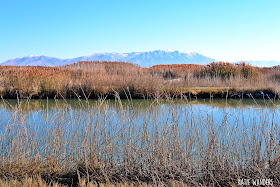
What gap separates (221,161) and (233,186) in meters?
0.44

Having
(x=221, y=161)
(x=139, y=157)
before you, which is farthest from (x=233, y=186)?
(x=139, y=157)

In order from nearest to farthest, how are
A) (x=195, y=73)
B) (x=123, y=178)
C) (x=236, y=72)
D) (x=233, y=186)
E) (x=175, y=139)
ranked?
(x=233, y=186) < (x=123, y=178) < (x=175, y=139) < (x=236, y=72) < (x=195, y=73)

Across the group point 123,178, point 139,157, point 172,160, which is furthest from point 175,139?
point 123,178

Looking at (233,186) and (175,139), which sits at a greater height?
(175,139)

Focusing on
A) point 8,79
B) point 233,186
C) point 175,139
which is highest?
point 8,79

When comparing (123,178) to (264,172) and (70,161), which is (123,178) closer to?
(70,161)

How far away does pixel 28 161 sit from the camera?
12.2 feet

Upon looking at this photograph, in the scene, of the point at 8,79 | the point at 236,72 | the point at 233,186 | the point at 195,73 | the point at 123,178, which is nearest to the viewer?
the point at 233,186

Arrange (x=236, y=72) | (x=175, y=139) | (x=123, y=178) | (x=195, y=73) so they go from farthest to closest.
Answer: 1. (x=195, y=73)
2. (x=236, y=72)
3. (x=175, y=139)
4. (x=123, y=178)

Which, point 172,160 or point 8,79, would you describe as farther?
point 8,79

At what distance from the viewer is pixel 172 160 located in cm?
360

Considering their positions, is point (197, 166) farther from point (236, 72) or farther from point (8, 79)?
point (236, 72)

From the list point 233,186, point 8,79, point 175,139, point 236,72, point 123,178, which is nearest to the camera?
point 233,186

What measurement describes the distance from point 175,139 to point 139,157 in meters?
0.52
